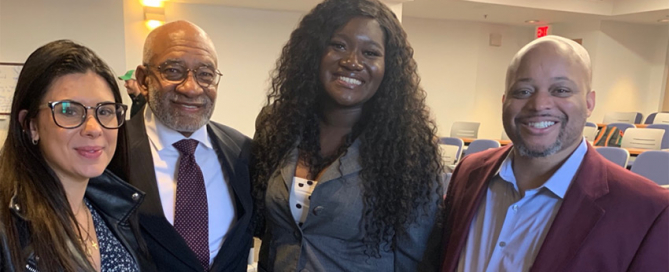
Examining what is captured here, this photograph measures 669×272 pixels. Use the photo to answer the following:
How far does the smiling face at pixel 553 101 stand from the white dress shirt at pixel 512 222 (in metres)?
0.08

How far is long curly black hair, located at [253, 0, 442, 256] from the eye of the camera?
5.10ft

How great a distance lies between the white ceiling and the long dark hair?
6.56 m

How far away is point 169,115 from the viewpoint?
1649mm

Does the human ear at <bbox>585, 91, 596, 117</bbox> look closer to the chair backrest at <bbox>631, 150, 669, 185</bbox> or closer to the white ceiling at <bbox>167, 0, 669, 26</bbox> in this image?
the chair backrest at <bbox>631, 150, 669, 185</bbox>

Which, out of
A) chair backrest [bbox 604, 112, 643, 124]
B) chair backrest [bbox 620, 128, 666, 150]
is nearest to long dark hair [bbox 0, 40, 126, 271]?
chair backrest [bbox 620, 128, 666, 150]

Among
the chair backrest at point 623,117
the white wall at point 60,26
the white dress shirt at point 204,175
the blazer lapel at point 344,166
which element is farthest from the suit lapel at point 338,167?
the chair backrest at point 623,117

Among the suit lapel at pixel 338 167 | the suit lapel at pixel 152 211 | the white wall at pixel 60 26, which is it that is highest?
the white wall at pixel 60 26

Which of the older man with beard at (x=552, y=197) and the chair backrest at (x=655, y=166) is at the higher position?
the older man with beard at (x=552, y=197)

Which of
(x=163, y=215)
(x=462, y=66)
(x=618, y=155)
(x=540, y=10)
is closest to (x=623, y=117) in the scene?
(x=540, y=10)

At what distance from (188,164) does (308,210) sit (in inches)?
20.5

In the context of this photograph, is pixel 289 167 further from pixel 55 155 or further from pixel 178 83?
pixel 55 155

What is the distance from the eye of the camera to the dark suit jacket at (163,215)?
1.51m

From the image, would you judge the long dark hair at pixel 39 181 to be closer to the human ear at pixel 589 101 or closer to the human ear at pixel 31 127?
the human ear at pixel 31 127

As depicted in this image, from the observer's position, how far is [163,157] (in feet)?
5.43
